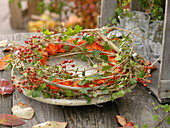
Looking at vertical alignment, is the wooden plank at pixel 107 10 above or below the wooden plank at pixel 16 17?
above

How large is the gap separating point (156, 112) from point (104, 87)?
0.29 metres

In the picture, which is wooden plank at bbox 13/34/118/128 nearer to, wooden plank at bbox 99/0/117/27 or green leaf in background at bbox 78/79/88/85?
green leaf in background at bbox 78/79/88/85

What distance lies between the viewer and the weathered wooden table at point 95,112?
136 cm

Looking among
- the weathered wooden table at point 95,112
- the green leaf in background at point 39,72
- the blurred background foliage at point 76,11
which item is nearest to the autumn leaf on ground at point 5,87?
the weathered wooden table at point 95,112

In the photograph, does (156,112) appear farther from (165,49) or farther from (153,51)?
(153,51)

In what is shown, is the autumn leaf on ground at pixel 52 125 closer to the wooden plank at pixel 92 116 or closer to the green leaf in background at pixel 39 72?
the wooden plank at pixel 92 116

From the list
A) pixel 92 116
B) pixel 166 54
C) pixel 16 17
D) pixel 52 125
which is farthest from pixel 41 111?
pixel 16 17

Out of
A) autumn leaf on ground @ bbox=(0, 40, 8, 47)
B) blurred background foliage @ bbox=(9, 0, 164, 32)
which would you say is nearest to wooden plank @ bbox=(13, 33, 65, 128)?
autumn leaf on ground @ bbox=(0, 40, 8, 47)

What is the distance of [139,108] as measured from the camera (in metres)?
1.47

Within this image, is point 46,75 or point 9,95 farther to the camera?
point 9,95

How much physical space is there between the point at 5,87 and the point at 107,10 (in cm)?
91

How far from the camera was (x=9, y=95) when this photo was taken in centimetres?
154

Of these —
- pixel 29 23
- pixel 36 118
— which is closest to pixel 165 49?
pixel 36 118

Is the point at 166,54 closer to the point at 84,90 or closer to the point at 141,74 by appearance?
the point at 141,74
